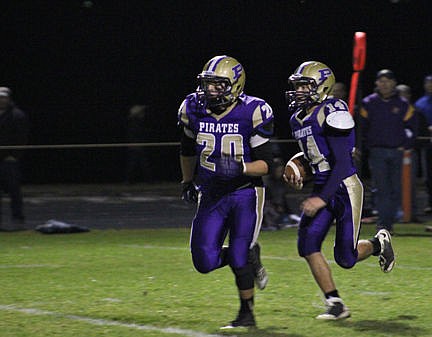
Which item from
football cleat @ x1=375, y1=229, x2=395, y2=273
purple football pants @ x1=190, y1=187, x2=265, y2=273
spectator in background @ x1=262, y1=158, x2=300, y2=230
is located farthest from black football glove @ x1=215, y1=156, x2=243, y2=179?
spectator in background @ x1=262, y1=158, x2=300, y2=230

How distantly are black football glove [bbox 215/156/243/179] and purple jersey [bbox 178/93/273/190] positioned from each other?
1.0 inches

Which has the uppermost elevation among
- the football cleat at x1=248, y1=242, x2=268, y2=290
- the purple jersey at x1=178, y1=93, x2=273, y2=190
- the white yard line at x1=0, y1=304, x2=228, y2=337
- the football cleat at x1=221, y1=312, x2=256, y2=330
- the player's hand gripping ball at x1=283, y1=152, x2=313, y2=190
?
the purple jersey at x1=178, y1=93, x2=273, y2=190

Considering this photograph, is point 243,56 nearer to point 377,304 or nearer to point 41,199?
point 41,199

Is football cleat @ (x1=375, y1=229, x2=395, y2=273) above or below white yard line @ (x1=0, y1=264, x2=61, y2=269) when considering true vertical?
above

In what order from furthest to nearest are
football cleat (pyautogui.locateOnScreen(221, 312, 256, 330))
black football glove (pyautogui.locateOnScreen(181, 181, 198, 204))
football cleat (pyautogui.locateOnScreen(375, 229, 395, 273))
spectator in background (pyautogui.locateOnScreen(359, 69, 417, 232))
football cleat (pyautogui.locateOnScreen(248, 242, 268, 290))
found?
spectator in background (pyautogui.locateOnScreen(359, 69, 417, 232)) < football cleat (pyautogui.locateOnScreen(375, 229, 395, 273)) < football cleat (pyautogui.locateOnScreen(248, 242, 268, 290)) < black football glove (pyautogui.locateOnScreen(181, 181, 198, 204)) < football cleat (pyautogui.locateOnScreen(221, 312, 256, 330))

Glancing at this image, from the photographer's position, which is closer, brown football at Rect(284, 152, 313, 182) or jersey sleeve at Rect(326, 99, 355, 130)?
jersey sleeve at Rect(326, 99, 355, 130)

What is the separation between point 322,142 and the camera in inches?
294

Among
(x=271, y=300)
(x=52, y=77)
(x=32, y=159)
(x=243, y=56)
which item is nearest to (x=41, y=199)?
(x=32, y=159)

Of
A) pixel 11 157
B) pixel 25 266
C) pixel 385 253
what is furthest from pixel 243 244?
pixel 11 157

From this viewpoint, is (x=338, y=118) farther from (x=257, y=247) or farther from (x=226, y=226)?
(x=257, y=247)

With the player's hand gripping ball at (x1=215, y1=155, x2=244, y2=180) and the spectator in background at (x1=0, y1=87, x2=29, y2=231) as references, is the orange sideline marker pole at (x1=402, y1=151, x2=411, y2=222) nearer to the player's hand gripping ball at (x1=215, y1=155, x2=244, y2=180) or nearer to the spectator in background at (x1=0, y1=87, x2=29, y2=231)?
the spectator in background at (x1=0, y1=87, x2=29, y2=231)

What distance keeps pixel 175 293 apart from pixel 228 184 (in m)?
1.53

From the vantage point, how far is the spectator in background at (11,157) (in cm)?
1381

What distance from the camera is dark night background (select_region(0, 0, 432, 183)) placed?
21.0m
